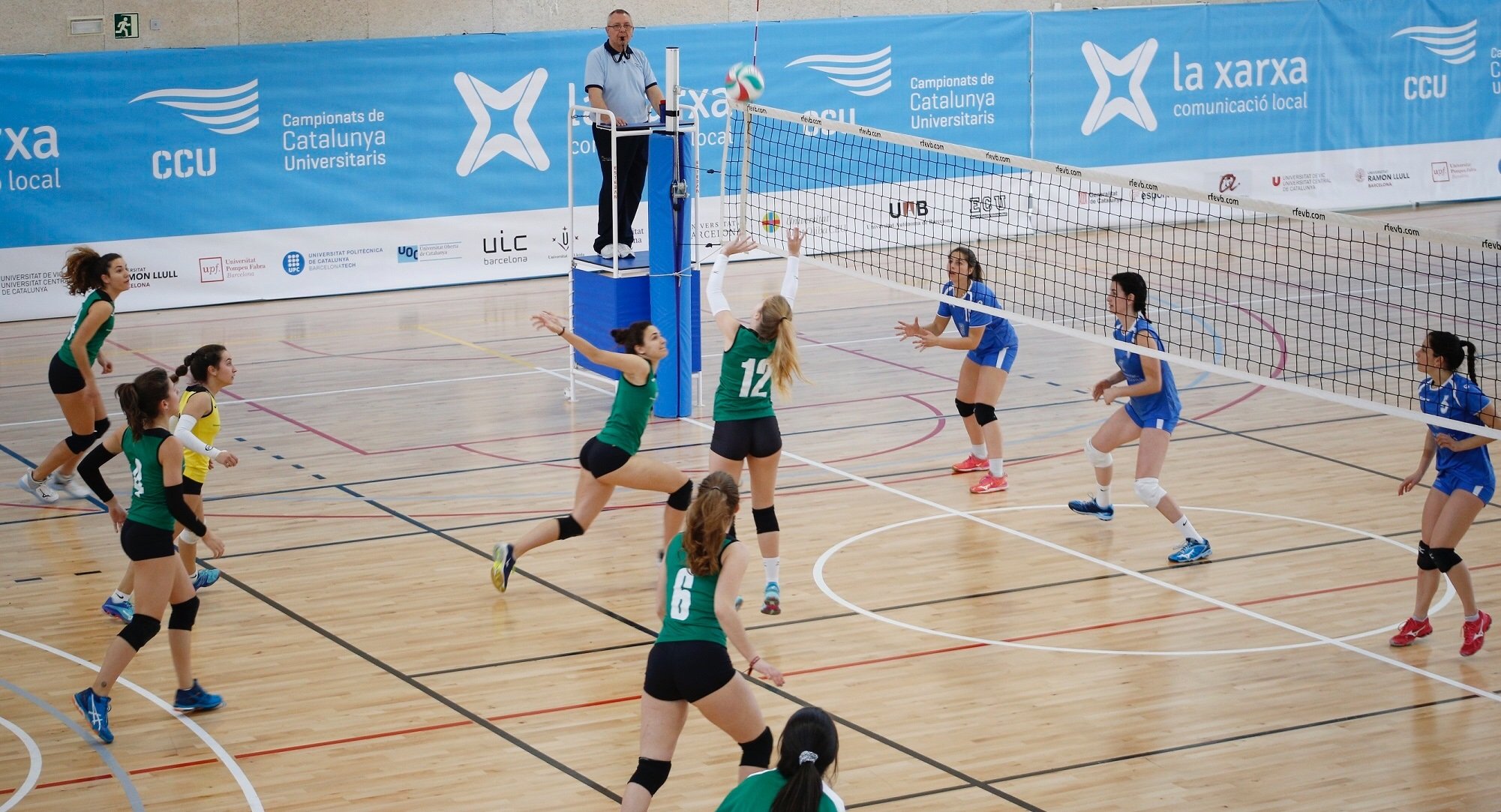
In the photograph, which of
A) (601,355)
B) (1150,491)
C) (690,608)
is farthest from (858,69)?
(690,608)

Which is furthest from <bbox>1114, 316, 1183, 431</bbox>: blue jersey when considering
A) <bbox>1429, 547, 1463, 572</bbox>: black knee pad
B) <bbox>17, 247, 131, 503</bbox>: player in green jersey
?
<bbox>17, 247, 131, 503</bbox>: player in green jersey

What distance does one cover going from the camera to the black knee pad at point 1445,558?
8750mm

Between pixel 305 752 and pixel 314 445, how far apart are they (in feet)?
20.5

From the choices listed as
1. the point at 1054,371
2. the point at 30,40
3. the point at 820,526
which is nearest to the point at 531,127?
the point at 30,40

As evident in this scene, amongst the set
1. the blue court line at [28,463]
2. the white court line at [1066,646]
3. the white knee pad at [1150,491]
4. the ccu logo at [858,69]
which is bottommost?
the white court line at [1066,646]

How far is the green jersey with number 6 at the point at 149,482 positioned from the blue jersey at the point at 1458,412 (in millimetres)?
6413

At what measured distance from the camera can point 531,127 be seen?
20.9 m

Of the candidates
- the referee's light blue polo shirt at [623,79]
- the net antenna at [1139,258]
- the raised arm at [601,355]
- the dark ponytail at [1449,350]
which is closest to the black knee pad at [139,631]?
the raised arm at [601,355]

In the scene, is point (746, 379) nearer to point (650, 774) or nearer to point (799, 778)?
point (650, 774)

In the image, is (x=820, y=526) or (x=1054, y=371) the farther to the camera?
(x=1054, y=371)

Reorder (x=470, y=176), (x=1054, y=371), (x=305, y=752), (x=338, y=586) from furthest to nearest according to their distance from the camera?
(x=470, y=176), (x=1054, y=371), (x=338, y=586), (x=305, y=752)

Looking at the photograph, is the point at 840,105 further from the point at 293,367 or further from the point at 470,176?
the point at 293,367

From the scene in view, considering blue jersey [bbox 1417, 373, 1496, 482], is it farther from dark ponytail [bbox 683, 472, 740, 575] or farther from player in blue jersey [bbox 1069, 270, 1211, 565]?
dark ponytail [bbox 683, 472, 740, 575]

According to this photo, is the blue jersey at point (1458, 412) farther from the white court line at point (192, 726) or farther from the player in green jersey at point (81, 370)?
the player in green jersey at point (81, 370)
